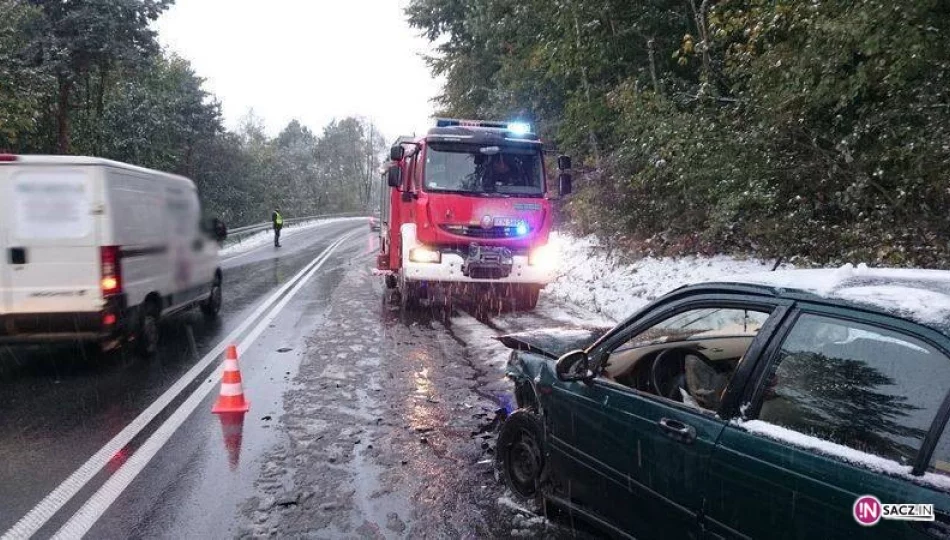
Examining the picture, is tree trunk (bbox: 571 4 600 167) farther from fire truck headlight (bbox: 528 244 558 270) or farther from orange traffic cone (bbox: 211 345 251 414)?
orange traffic cone (bbox: 211 345 251 414)

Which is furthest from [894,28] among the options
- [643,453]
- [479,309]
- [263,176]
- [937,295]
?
[263,176]

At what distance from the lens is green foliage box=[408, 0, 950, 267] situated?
6645 mm

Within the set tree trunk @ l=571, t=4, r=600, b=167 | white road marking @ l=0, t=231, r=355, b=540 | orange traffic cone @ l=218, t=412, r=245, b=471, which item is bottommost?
orange traffic cone @ l=218, t=412, r=245, b=471

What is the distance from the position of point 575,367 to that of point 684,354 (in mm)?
591

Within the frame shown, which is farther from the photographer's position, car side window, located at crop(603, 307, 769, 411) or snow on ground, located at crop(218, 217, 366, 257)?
snow on ground, located at crop(218, 217, 366, 257)

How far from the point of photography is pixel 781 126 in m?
8.17

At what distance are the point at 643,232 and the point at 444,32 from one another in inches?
652

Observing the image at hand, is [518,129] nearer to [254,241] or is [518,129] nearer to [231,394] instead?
[231,394]

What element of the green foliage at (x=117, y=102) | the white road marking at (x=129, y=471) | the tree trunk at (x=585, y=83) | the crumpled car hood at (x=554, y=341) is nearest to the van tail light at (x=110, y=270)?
the white road marking at (x=129, y=471)

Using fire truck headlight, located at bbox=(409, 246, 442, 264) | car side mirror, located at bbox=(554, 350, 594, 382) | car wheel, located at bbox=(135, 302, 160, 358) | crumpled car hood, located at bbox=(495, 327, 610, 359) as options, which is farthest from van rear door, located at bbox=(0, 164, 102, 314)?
car side mirror, located at bbox=(554, 350, 594, 382)

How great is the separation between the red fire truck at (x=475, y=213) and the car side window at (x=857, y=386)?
7910 mm

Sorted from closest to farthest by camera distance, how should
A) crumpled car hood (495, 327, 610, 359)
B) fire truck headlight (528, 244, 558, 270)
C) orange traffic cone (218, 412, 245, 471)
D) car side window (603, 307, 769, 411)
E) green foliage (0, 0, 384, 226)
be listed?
car side window (603, 307, 769, 411) < crumpled car hood (495, 327, 610, 359) < orange traffic cone (218, 412, 245, 471) < fire truck headlight (528, 244, 558, 270) < green foliage (0, 0, 384, 226)

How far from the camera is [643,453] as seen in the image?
2.92m

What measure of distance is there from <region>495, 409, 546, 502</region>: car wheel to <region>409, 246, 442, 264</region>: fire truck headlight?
6.40 m
